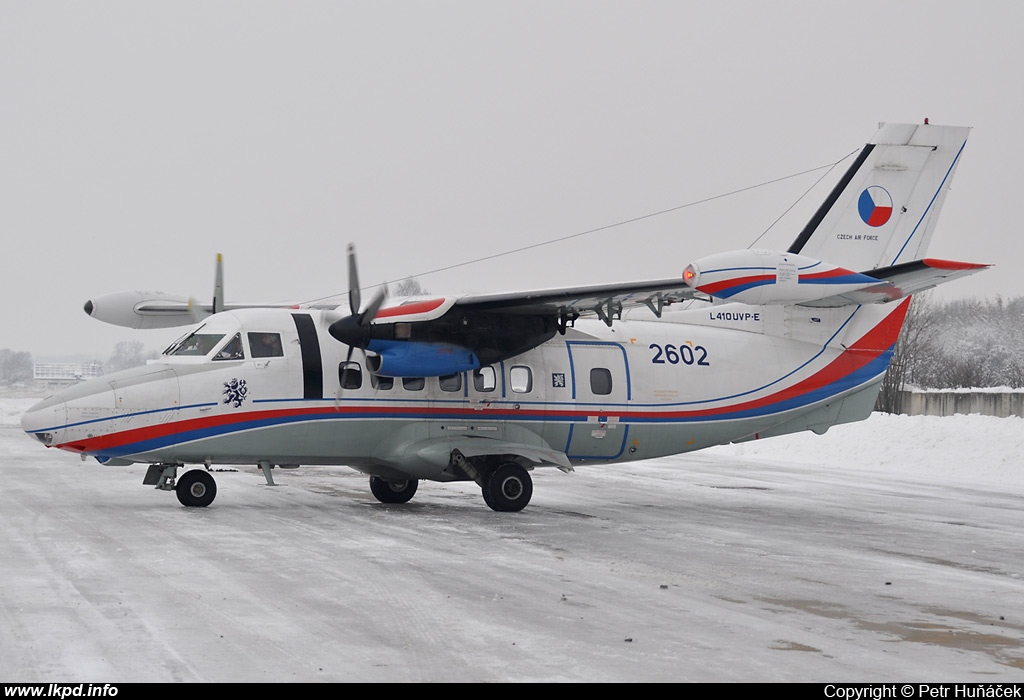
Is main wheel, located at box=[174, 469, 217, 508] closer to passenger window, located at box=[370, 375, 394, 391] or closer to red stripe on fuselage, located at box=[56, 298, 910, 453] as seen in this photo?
red stripe on fuselage, located at box=[56, 298, 910, 453]

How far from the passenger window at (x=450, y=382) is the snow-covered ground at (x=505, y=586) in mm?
1898

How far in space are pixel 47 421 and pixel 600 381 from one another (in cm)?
826

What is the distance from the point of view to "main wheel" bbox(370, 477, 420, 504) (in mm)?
17375

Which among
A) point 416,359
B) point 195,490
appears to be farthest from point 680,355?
point 195,490

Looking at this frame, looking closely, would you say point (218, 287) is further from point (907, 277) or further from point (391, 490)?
point (907, 277)

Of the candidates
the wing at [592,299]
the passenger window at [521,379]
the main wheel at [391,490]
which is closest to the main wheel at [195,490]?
the main wheel at [391,490]

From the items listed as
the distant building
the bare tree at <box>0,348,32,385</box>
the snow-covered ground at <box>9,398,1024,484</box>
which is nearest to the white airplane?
the snow-covered ground at <box>9,398,1024,484</box>

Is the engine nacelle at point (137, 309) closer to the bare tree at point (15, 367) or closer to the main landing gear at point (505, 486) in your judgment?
the main landing gear at point (505, 486)

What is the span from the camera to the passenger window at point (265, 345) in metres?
15.7

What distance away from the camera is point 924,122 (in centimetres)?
1889

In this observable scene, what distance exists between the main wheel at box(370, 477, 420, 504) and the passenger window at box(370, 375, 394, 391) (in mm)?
1856

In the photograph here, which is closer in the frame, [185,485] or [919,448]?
[185,485]

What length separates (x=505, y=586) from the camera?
9.93 m
